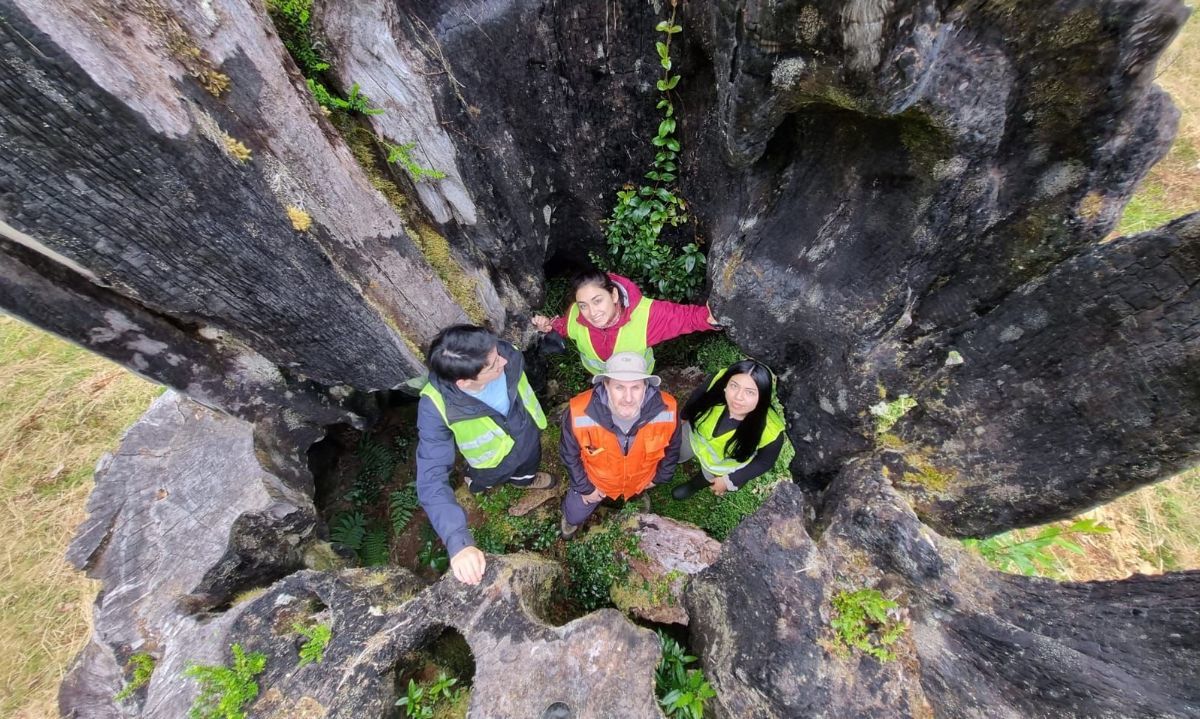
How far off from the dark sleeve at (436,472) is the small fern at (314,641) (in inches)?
36.7

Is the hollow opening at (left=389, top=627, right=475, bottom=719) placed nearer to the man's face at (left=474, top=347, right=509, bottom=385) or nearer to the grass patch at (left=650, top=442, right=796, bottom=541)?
the man's face at (left=474, top=347, right=509, bottom=385)

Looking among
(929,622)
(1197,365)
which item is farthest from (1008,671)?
(1197,365)

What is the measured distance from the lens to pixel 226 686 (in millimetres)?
3137

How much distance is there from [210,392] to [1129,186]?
236 inches

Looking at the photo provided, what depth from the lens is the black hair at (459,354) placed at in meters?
3.62

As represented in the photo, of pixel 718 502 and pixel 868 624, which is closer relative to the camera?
pixel 868 624

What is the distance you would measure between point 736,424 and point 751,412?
20cm

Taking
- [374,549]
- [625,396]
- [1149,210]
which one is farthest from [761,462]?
[1149,210]

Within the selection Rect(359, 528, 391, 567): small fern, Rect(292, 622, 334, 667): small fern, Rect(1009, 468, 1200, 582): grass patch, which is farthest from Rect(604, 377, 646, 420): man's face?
Rect(1009, 468, 1200, 582): grass patch

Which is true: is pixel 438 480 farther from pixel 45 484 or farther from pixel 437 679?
pixel 45 484

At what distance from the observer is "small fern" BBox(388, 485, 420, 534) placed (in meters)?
5.55

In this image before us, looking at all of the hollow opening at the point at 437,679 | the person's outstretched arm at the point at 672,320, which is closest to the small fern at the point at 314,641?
the hollow opening at the point at 437,679

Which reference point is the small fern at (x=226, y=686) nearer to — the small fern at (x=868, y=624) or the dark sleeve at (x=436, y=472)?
the dark sleeve at (x=436, y=472)

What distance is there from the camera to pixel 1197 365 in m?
2.35
